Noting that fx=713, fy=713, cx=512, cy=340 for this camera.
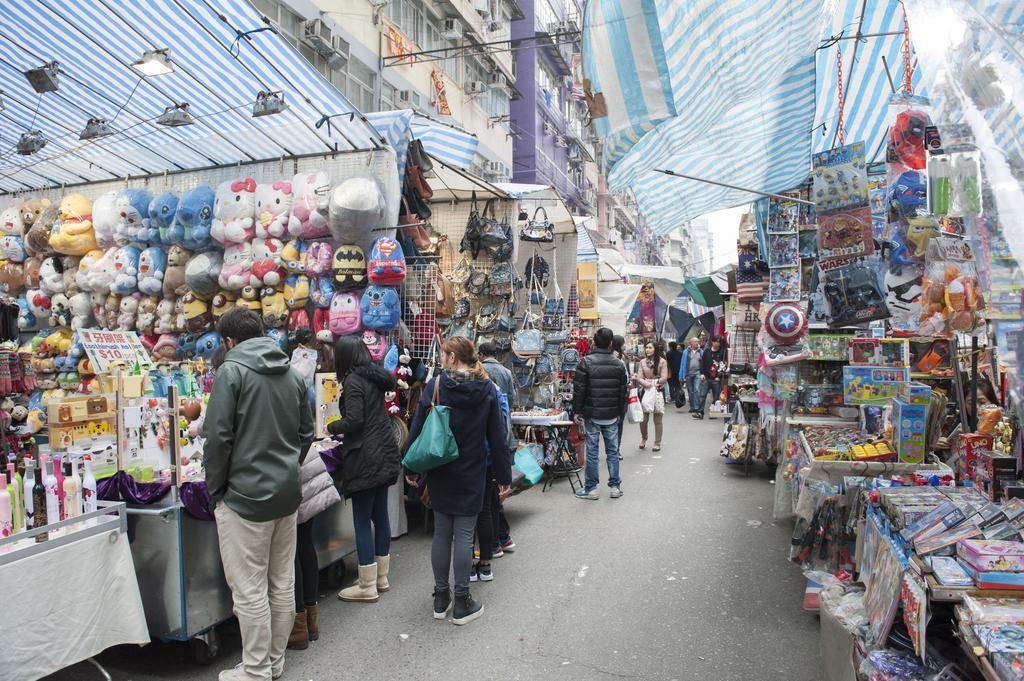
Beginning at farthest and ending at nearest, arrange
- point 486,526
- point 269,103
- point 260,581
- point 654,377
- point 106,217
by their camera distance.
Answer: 1. point 654,377
2. point 106,217
3. point 269,103
4. point 486,526
5. point 260,581

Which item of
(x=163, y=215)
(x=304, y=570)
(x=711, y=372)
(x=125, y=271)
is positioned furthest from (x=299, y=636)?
(x=711, y=372)

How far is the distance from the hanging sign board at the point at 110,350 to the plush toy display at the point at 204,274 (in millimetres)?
1801

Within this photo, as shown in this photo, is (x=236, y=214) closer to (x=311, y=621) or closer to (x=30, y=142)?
(x=30, y=142)

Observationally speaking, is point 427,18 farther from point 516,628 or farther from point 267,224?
point 516,628

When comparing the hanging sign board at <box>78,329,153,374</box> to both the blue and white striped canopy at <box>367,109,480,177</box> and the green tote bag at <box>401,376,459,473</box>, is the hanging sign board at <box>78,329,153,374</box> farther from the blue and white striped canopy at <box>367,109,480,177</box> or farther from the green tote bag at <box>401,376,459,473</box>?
the blue and white striped canopy at <box>367,109,480,177</box>

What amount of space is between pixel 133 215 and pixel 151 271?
644 mm

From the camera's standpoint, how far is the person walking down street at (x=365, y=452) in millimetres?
4848

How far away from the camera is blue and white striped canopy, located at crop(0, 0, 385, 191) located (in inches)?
234

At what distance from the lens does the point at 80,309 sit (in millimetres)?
7996

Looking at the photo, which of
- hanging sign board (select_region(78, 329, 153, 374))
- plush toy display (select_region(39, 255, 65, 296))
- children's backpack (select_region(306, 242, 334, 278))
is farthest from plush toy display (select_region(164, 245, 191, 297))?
hanging sign board (select_region(78, 329, 153, 374))

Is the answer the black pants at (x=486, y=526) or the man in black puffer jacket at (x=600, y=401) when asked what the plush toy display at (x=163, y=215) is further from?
the man in black puffer jacket at (x=600, y=401)

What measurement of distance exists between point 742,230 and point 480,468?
678cm

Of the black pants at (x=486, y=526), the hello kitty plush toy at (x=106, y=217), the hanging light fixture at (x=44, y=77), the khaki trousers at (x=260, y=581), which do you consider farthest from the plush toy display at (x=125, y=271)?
the khaki trousers at (x=260, y=581)

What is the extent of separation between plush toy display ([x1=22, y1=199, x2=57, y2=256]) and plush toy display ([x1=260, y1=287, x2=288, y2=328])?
10.2 feet
